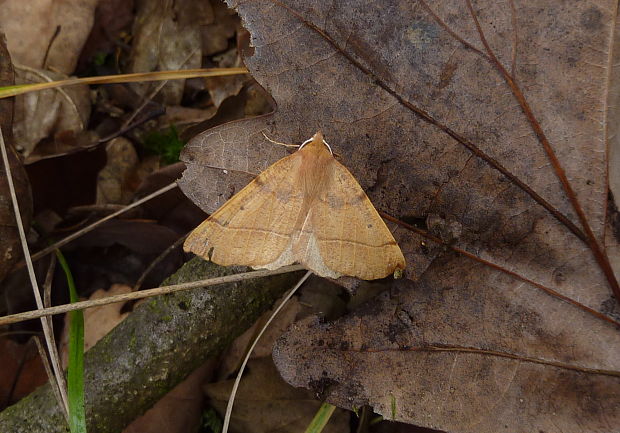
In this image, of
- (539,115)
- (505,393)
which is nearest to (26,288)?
(505,393)

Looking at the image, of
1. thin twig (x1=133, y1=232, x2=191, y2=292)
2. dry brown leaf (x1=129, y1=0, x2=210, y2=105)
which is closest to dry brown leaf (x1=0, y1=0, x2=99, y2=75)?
dry brown leaf (x1=129, y1=0, x2=210, y2=105)

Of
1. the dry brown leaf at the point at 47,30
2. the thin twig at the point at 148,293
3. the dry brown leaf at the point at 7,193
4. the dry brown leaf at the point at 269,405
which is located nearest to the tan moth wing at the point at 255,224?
the thin twig at the point at 148,293

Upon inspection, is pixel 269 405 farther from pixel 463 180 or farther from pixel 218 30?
pixel 218 30

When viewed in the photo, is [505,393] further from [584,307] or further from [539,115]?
[539,115]

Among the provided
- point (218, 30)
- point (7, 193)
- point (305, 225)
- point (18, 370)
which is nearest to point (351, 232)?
point (305, 225)

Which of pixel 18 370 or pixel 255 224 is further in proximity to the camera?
pixel 18 370

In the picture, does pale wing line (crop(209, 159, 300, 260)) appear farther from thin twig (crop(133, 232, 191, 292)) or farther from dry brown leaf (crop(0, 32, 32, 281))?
dry brown leaf (crop(0, 32, 32, 281))
